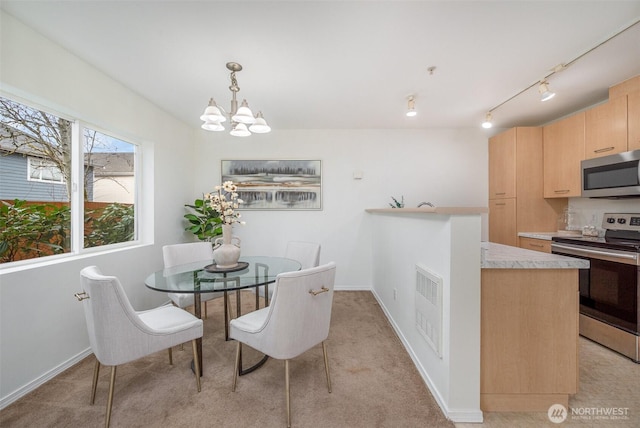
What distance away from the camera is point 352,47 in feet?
5.68

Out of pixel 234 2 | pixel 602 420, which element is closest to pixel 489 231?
pixel 602 420

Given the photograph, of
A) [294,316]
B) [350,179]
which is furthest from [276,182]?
[294,316]

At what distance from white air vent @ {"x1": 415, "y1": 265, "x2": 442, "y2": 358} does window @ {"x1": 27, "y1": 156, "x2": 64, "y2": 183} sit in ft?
9.63

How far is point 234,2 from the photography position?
138 centimetres

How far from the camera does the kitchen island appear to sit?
53.1 inches

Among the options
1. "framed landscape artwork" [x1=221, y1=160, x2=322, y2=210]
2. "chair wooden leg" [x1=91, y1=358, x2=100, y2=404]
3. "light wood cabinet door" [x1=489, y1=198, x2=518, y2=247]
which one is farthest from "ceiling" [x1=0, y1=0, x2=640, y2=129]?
"chair wooden leg" [x1=91, y1=358, x2=100, y2=404]

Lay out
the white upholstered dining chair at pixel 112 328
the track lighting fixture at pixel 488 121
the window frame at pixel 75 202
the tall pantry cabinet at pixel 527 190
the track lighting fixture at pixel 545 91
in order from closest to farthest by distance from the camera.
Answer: the white upholstered dining chair at pixel 112 328, the window frame at pixel 75 202, the track lighting fixture at pixel 545 91, the track lighting fixture at pixel 488 121, the tall pantry cabinet at pixel 527 190

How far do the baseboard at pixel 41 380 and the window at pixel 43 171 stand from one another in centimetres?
140

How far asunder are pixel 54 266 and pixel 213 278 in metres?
1.18

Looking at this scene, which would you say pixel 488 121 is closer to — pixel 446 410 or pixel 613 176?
pixel 613 176

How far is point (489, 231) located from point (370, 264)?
176 centimetres

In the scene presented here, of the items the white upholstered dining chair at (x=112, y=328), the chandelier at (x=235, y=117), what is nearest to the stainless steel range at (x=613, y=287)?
the chandelier at (x=235, y=117)

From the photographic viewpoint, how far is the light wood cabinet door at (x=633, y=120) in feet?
6.64

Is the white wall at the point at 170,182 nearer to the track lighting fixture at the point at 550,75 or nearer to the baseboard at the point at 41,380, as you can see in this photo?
the baseboard at the point at 41,380
